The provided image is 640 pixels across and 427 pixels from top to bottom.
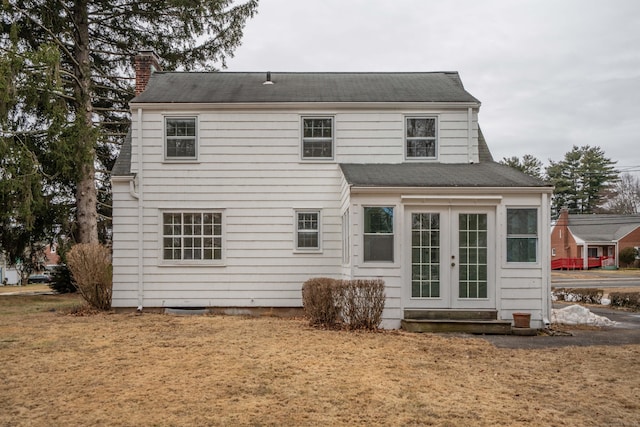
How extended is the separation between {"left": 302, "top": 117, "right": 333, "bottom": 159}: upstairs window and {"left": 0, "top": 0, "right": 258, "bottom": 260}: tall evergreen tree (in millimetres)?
7228

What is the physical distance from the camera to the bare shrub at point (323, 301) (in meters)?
10.7

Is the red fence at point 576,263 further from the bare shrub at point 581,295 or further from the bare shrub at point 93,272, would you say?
the bare shrub at point 93,272

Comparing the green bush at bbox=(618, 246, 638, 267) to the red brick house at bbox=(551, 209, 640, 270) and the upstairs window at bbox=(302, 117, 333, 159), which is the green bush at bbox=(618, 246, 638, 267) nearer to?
the red brick house at bbox=(551, 209, 640, 270)

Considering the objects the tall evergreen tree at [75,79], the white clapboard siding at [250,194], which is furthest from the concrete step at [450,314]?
the tall evergreen tree at [75,79]

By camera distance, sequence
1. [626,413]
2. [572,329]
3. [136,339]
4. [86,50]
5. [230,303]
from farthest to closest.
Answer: [86,50], [230,303], [572,329], [136,339], [626,413]

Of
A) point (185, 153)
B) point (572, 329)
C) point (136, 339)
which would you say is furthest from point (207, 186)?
point (572, 329)

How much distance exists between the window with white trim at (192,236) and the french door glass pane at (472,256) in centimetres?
591

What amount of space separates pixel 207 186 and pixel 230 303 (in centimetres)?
298

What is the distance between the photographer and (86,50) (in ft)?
64.6

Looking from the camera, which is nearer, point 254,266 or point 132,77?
point 254,266

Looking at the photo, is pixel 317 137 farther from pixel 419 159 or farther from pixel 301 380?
pixel 301 380

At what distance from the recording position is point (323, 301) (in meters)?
10.9

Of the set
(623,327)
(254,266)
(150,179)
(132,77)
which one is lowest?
(623,327)

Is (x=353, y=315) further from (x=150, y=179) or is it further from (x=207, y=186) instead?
(x=150, y=179)
